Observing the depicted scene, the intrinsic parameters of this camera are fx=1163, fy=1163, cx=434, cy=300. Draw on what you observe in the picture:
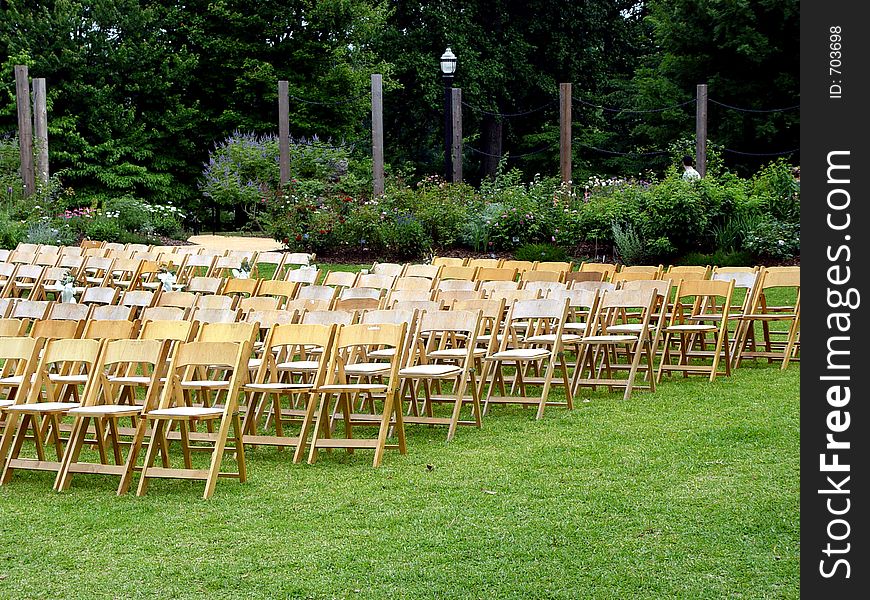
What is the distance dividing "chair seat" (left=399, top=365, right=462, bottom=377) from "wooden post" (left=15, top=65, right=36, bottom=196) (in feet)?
43.0

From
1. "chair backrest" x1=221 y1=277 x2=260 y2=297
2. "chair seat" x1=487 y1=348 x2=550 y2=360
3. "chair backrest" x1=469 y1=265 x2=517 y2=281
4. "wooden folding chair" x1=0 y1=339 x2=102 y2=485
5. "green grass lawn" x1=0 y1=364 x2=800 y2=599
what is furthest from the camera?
"chair backrest" x1=469 y1=265 x2=517 y2=281

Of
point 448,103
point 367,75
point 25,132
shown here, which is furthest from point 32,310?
point 367,75

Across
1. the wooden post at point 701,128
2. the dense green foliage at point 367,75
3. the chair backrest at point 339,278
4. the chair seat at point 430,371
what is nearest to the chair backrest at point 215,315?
the chair seat at point 430,371

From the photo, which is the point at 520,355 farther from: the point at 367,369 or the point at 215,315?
the point at 215,315

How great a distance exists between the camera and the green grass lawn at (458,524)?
470 cm

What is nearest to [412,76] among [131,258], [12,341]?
[131,258]

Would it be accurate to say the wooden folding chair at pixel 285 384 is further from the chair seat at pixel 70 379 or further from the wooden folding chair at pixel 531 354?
the wooden folding chair at pixel 531 354

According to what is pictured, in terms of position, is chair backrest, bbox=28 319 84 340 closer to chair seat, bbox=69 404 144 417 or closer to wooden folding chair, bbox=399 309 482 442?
chair seat, bbox=69 404 144 417

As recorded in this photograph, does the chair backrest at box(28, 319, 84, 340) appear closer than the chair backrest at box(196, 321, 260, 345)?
No

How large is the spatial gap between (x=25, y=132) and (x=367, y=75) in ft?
38.8

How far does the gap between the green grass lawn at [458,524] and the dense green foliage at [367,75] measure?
1962 cm

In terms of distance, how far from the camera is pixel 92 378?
6480 millimetres

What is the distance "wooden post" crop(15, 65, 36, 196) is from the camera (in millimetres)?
18578
